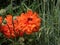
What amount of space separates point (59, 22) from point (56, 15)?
0.07 m

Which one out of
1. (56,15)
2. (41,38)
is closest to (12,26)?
(41,38)

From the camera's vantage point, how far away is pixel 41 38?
1.02 metres

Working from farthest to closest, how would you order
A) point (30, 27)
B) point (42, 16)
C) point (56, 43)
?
1. point (42, 16)
2. point (56, 43)
3. point (30, 27)

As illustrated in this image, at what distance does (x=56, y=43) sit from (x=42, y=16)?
199mm

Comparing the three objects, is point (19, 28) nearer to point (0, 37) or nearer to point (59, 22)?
point (0, 37)

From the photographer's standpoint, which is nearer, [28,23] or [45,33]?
[28,23]

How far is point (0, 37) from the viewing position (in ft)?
3.12

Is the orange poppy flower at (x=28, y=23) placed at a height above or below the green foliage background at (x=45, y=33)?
above

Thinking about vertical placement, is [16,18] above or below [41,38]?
above

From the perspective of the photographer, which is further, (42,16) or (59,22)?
(42,16)

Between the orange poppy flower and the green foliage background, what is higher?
the orange poppy flower

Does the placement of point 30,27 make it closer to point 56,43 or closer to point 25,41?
point 25,41

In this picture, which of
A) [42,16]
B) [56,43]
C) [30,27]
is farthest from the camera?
[42,16]

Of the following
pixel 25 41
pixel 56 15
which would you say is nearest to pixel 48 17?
pixel 56 15
